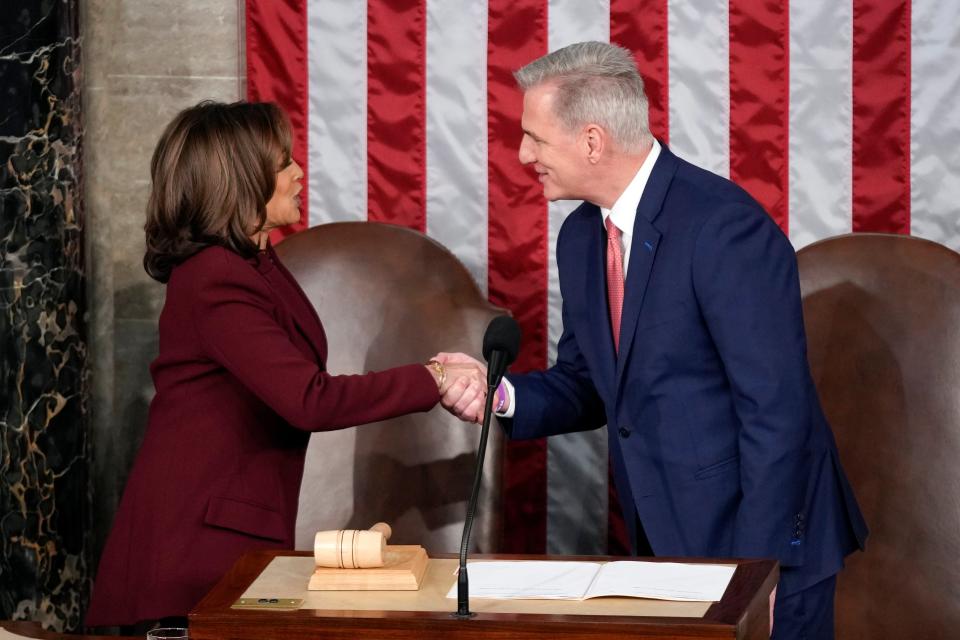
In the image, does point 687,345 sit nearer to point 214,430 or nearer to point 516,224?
point 214,430

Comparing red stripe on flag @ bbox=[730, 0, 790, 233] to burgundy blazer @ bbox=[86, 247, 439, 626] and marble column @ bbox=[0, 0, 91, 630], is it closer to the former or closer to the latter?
burgundy blazer @ bbox=[86, 247, 439, 626]

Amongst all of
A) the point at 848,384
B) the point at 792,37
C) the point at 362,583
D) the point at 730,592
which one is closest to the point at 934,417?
the point at 848,384

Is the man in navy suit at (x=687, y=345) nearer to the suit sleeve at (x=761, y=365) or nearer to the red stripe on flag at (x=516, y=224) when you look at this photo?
the suit sleeve at (x=761, y=365)

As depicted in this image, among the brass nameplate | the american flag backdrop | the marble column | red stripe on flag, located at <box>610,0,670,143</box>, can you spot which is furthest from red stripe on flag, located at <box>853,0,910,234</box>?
the brass nameplate

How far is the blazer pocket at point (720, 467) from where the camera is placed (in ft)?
9.36

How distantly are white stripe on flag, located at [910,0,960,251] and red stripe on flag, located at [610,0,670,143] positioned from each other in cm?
70

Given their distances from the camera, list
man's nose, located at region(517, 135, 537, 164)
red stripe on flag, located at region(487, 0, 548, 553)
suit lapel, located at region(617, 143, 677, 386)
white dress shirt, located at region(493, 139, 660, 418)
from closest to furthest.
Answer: suit lapel, located at region(617, 143, 677, 386) < white dress shirt, located at region(493, 139, 660, 418) < man's nose, located at region(517, 135, 537, 164) < red stripe on flag, located at region(487, 0, 548, 553)

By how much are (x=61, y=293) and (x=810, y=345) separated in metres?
2.09

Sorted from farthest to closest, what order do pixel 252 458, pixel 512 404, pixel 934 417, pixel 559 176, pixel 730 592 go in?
pixel 934 417
pixel 512 404
pixel 559 176
pixel 252 458
pixel 730 592

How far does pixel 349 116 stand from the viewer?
4.11 meters

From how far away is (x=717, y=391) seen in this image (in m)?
2.86

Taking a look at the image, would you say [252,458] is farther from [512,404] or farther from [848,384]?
[848,384]

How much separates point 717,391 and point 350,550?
3.46ft

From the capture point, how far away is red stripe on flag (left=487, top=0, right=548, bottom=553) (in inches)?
158
